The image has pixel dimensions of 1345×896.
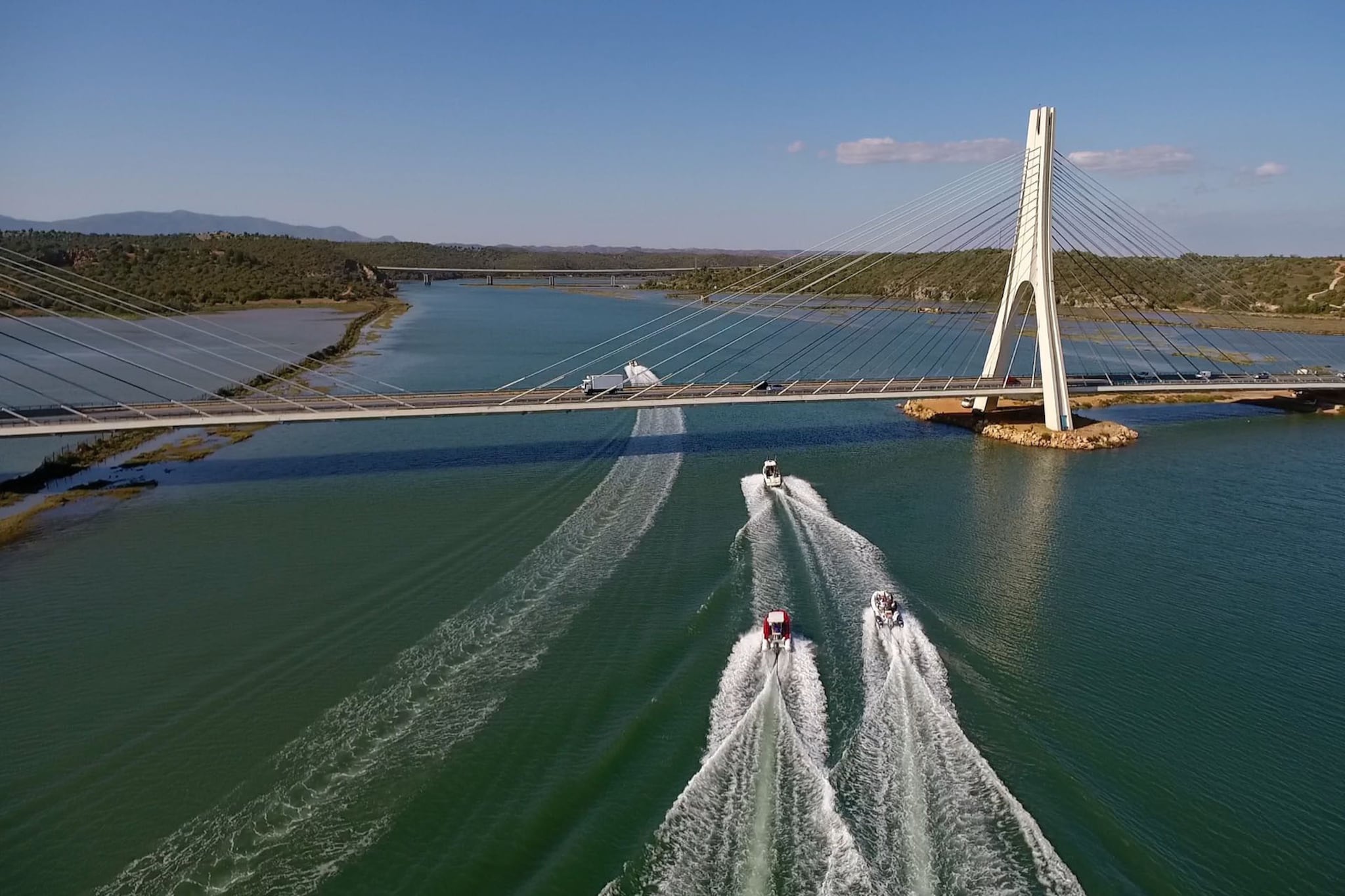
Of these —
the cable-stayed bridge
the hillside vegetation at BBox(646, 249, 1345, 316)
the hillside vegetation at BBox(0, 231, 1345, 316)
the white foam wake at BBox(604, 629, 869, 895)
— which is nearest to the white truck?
the cable-stayed bridge

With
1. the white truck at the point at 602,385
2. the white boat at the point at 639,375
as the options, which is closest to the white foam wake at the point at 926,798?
the white truck at the point at 602,385

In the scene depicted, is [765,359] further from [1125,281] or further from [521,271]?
[521,271]

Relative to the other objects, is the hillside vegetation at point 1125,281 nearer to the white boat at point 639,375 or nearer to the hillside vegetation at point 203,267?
the white boat at point 639,375

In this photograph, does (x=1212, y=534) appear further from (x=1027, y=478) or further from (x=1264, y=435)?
(x=1264, y=435)

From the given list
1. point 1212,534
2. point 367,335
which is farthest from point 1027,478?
point 367,335

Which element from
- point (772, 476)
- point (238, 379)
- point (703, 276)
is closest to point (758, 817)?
point (772, 476)

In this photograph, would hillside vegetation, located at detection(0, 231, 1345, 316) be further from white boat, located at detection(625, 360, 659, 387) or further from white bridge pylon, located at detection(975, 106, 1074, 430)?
white bridge pylon, located at detection(975, 106, 1074, 430)
